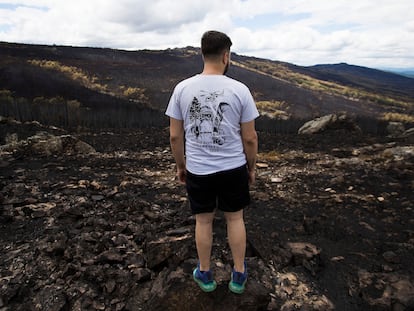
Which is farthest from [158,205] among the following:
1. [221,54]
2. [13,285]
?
[221,54]

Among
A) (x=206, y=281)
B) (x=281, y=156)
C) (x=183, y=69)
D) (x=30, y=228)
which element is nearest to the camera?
(x=206, y=281)

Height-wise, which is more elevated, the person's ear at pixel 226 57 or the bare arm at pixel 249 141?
the person's ear at pixel 226 57

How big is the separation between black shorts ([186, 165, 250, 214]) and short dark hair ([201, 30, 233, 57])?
0.73 meters

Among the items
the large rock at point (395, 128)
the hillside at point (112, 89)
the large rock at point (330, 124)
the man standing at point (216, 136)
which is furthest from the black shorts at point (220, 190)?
the large rock at point (395, 128)

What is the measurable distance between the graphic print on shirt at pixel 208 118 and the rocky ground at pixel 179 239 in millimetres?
1176

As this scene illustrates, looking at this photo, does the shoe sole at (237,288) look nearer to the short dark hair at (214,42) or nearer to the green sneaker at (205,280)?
the green sneaker at (205,280)

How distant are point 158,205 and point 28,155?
418 cm

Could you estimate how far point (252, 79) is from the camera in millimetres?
45406

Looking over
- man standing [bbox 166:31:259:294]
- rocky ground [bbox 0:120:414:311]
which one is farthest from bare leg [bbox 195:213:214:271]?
rocky ground [bbox 0:120:414:311]

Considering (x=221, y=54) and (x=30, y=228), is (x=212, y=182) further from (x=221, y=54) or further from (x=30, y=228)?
(x=30, y=228)

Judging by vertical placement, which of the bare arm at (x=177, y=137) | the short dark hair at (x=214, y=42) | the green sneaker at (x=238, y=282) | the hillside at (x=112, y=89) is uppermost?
the short dark hair at (x=214, y=42)

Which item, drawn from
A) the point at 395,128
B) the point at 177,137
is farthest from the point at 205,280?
the point at 395,128

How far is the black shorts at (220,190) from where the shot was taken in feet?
6.79

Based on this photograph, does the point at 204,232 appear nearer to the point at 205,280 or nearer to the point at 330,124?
the point at 205,280
